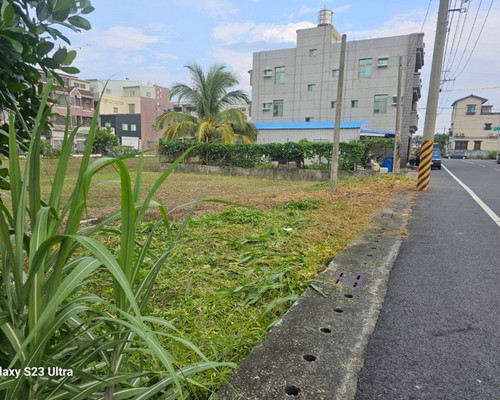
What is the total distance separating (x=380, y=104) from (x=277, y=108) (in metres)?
7.63

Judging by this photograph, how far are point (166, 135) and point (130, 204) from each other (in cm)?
1667

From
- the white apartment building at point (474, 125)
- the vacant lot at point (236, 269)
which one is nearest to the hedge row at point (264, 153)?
the vacant lot at point (236, 269)

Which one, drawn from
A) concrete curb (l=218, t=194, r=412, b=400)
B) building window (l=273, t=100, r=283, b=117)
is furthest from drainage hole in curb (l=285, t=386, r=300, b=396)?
building window (l=273, t=100, r=283, b=117)

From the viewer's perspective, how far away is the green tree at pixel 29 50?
3.36ft

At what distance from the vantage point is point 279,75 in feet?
84.2

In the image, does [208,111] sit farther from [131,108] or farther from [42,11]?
[131,108]

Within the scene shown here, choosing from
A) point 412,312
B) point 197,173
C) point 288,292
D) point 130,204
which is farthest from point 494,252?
point 197,173

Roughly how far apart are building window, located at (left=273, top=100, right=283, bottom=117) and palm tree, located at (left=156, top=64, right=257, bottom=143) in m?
9.07

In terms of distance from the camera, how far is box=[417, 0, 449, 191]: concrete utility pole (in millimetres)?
8078

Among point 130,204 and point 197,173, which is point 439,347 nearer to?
point 130,204

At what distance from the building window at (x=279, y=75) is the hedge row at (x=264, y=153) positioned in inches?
491

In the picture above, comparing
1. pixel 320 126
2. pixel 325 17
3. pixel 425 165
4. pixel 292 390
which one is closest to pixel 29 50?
pixel 292 390

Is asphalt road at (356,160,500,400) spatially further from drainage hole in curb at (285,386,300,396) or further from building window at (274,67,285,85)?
building window at (274,67,285,85)

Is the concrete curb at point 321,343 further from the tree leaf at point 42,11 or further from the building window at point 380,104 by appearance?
the building window at point 380,104
